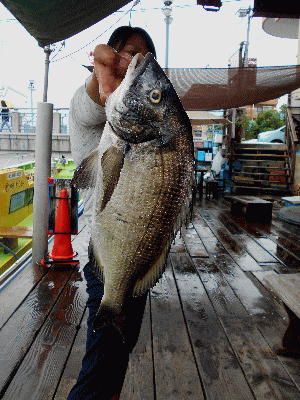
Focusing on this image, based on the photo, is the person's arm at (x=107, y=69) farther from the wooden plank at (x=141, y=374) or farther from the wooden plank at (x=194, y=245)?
the wooden plank at (x=194, y=245)

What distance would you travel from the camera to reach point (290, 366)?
2188 millimetres

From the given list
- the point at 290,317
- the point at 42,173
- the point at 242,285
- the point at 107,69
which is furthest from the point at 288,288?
the point at 42,173

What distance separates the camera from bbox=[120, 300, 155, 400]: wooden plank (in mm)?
1909

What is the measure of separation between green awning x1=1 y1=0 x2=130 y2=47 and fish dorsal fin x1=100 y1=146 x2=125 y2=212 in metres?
1.88

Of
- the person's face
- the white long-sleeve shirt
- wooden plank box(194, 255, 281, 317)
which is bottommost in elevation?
wooden plank box(194, 255, 281, 317)

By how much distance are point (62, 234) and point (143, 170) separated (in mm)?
2950

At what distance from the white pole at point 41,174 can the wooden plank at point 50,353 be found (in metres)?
0.94

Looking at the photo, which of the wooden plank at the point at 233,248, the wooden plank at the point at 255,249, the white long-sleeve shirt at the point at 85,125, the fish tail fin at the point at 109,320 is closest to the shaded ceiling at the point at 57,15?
the white long-sleeve shirt at the point at 85,125

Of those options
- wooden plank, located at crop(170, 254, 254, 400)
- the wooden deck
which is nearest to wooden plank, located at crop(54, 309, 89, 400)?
the wooden deck

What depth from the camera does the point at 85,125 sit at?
1.57 metres

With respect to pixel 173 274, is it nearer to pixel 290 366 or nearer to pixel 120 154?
pixel 290 366

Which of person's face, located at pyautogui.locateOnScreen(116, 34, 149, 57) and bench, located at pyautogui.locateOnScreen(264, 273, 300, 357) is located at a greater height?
person's face, located at pyautogui.locateOnScreen(116, 34, 149, 57)

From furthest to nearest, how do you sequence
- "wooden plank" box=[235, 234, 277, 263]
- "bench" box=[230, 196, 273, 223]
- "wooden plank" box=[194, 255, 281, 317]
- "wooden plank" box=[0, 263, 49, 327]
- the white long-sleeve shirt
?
"bench" box=[230, 196, 273, 223]
"wooden plank" box=[235, 234, 277, 263]
"wooden plank" box=[194, 255, 281, 317]
"wooden plank" box=[0, 263, 49, 327]
the white long-sleeve shirt

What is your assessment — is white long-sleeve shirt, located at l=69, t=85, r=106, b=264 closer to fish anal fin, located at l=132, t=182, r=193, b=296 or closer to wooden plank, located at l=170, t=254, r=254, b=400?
fish anal fin, located at l=132, t=182, r=193, b=296
